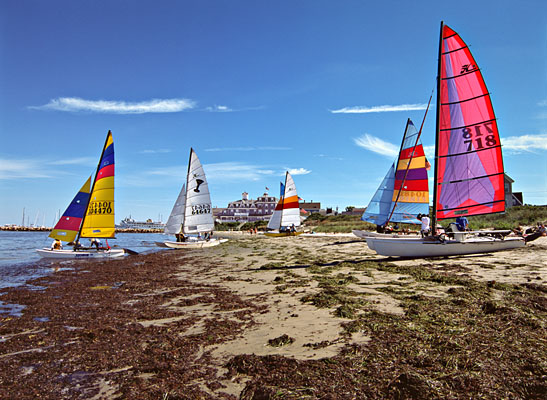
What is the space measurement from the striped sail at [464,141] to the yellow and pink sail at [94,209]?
2386 centimetres

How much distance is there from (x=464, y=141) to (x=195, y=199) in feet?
89.5

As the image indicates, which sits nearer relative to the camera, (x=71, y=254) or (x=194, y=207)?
(x=71, y=254)

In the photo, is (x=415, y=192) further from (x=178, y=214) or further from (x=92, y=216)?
(x=92, y=216)

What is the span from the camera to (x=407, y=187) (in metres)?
29.5

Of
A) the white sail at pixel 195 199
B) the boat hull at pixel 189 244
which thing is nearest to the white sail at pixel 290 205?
the white sail at pixel 195 199

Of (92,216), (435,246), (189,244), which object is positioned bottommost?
(189,244)

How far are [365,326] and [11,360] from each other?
6233mm

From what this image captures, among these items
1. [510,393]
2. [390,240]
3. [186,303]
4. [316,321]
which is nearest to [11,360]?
[186,303]

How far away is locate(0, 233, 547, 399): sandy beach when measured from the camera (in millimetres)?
4082

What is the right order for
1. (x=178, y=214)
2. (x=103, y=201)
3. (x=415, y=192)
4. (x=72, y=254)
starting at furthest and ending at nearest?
(x=178, y=214), (x=415, y=192), (x=103, y=201), (x=72, y=254)

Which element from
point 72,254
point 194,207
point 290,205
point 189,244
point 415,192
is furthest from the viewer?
point 290,205

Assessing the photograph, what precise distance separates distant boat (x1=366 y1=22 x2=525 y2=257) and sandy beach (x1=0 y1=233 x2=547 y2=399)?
17.5 ft

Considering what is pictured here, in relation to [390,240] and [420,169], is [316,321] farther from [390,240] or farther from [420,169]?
[420,169]

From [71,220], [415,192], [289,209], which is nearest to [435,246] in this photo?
[415,192]
